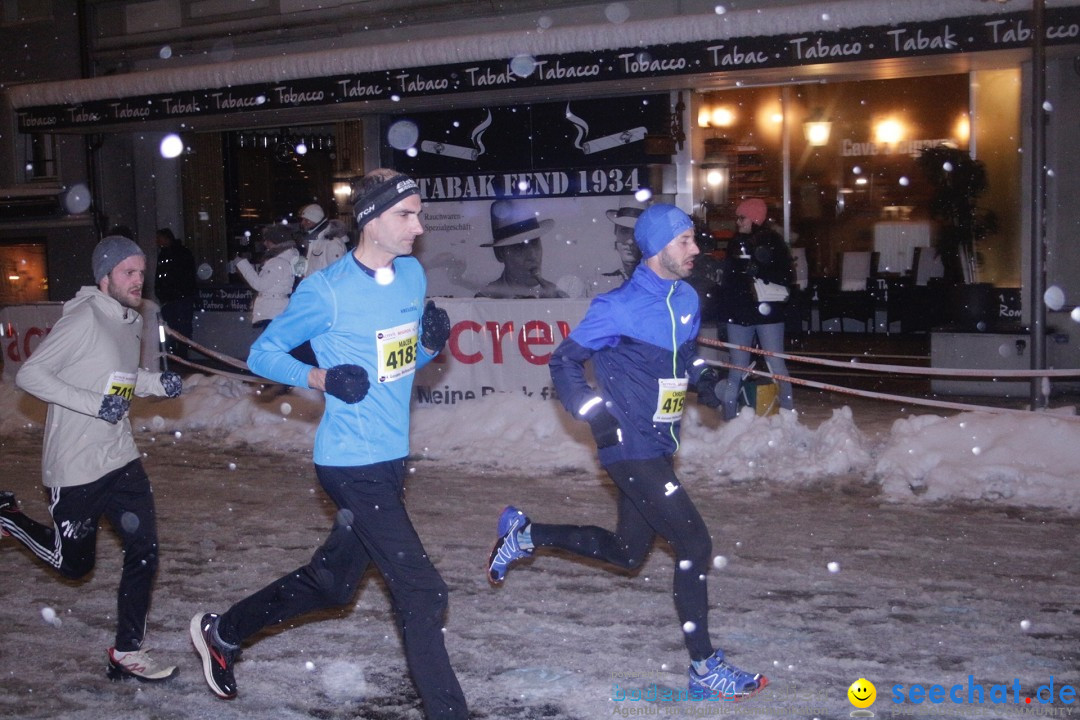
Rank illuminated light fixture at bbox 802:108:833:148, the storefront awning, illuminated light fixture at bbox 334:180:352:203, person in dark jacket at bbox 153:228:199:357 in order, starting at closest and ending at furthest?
the storefront awning
person in dark jacket at bbox 153:228:199:357
illuminated light fixture at bbox 802:108:833:148
illuminated light fixture at bbox 334:180:352:203

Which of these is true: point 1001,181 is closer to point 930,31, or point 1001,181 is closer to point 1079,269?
point 1079,269

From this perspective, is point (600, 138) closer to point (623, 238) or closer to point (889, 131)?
point (623, 238)

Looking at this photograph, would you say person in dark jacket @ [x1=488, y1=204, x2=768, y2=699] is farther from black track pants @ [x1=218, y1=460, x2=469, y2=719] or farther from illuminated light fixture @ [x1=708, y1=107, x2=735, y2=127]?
illuminated light fixture @ [x1=708, y1=107, x2=735, y2=127]

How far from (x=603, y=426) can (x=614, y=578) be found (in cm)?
199

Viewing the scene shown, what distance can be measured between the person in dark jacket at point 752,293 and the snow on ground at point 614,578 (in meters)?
0.64

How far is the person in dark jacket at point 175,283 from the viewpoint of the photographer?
15617 mm

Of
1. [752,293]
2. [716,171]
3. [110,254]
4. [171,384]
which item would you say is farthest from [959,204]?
[110,254]

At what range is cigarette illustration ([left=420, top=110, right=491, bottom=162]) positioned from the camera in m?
15.7

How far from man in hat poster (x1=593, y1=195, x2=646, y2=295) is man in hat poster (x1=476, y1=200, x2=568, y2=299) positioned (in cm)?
88

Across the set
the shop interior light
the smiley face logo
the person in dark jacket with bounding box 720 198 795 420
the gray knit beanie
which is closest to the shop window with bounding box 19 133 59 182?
the shop interior light

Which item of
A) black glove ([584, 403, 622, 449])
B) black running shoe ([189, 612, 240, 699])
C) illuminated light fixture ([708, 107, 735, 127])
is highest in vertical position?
illuminated light fixture ([708, 107, 735, 127])

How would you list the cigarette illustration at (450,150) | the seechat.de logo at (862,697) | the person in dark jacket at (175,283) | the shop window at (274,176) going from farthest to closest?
1. the shop window at (274,176)
2. the cigarette illustration at (450,150)
3. the person in dark jacket at (175,283)
4. the seechat.de logo at (862,697)

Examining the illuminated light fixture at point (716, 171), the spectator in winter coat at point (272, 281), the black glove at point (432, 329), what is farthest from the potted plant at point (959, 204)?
the black glove at point (432, 329)

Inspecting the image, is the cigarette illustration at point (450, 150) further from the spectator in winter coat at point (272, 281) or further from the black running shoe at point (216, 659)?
the black running shoe at point (216, 659)
